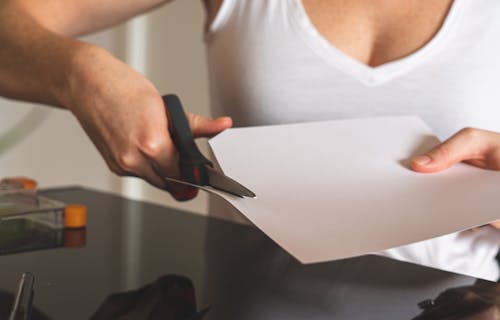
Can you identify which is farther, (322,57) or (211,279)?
(322,57)

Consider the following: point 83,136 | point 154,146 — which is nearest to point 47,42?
point 154,146

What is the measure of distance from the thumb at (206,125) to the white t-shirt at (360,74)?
0.93 feet

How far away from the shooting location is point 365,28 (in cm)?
86

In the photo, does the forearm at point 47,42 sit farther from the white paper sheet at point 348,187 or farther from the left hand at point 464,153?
the left hand at point 464,153

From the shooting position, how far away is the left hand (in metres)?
0.51

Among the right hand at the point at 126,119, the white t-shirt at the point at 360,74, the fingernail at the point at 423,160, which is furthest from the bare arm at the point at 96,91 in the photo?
the white t-shirt at the point at 360,74

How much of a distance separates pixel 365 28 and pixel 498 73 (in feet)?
0.56

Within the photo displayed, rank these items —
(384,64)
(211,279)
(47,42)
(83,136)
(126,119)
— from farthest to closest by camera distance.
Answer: (83,136)
(384,64)
(47,42)
(126,119)
(211,279)

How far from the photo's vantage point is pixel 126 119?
57 centimetres

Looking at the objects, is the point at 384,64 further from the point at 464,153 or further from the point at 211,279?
the point at 211,279

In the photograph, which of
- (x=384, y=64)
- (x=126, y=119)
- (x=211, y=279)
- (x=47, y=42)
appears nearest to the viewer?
(x=211, y=279)

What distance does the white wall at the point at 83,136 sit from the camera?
2.11 m

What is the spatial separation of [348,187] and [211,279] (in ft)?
0.38

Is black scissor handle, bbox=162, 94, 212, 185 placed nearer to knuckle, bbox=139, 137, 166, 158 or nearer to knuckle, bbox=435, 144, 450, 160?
knuckle, bbox=139, 137, 166, 158
